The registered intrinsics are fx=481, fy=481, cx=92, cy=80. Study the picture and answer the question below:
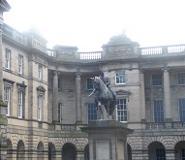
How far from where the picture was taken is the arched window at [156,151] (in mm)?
54625

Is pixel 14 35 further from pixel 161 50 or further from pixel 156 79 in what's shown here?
pixel 156 79

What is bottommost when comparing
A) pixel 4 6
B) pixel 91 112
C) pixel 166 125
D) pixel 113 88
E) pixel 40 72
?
pixel 166 125

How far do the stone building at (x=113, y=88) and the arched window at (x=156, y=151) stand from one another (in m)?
0.11

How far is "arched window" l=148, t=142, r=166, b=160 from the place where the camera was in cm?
5462

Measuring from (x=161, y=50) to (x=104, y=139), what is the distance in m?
32.3

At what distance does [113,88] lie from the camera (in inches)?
2159

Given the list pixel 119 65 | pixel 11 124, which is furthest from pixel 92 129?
pixel 119 65

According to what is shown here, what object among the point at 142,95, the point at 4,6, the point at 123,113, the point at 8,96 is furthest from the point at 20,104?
the point at 142,95

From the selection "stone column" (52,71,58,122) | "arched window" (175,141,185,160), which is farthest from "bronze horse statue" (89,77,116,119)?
"arched window" (175,141,185,160)

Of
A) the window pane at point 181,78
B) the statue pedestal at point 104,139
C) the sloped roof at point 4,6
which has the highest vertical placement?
the sloped roof at point 4,6

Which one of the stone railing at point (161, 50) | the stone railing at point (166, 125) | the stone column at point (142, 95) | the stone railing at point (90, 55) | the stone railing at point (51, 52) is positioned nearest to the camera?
the stone railing at point (166, 125)

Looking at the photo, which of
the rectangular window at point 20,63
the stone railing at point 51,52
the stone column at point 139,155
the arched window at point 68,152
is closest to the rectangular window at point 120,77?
the stone railing at point 51,52

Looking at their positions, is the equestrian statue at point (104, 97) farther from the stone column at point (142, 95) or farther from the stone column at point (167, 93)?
the stone column at point (167, 93)

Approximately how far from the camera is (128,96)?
2128 inches
